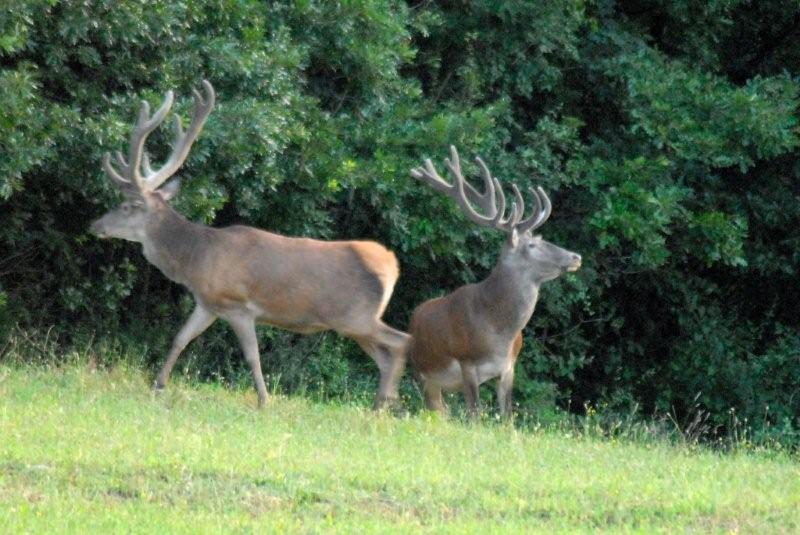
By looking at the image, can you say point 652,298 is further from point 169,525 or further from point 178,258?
point 169,525

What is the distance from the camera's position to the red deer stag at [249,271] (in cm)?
1245

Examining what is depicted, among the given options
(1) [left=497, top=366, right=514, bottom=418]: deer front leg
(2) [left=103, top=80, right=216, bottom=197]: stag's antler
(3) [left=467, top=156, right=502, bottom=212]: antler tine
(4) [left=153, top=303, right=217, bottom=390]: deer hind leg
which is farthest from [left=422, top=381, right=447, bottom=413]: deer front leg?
(2) [left=103, top=80, right=216, bottom=197]: stag's antler

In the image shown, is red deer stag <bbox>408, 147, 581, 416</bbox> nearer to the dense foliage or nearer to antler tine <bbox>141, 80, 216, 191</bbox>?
the dense foliage

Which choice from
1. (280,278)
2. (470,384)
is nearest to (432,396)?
(470,384)

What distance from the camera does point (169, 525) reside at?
774cm

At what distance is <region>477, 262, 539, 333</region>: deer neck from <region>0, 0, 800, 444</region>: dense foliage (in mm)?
1350

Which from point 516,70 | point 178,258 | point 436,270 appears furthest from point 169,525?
point 516,70

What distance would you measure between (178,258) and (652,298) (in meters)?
7.55

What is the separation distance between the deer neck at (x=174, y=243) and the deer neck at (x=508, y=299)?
8.65 feet

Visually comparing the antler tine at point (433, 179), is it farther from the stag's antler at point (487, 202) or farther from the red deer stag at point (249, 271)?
the red deer stag at point (249, 271)

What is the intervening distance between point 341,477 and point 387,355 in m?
3.85

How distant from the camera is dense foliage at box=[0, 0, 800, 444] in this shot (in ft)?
44.2

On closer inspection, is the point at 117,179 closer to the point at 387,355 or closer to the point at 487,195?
the point at 387,355

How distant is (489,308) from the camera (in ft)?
45.7
